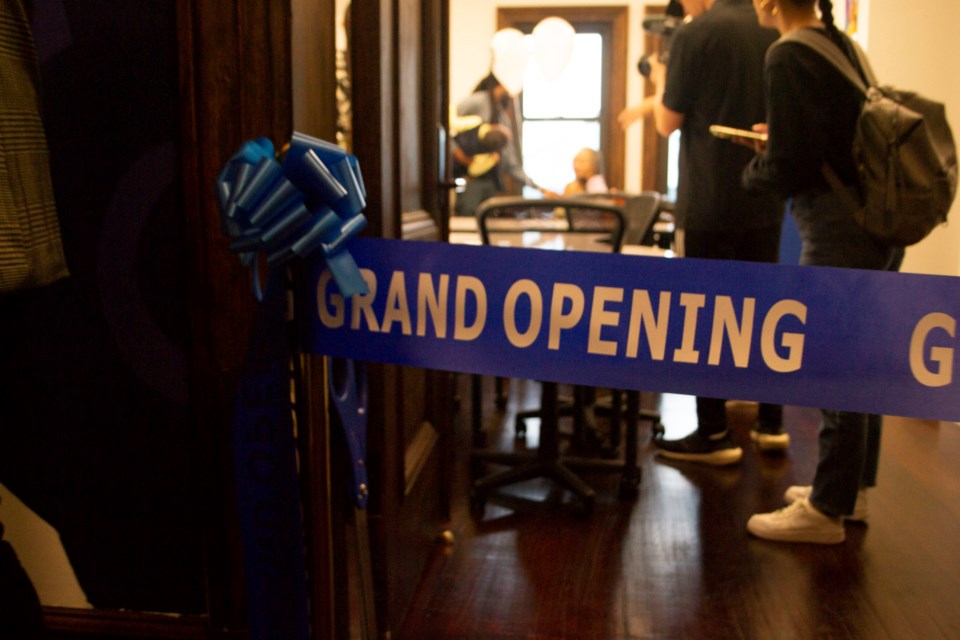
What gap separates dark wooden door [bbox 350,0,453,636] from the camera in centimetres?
165

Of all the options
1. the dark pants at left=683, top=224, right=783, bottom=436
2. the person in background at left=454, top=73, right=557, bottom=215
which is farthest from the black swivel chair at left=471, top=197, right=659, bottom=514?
the person in background at left=454, top=73, right=557, bottom=215

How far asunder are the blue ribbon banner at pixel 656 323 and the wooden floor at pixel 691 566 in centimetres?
92

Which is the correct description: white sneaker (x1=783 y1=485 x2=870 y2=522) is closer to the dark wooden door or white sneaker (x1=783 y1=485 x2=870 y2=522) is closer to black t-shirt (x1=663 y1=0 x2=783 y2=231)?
black t-shirt (x1=663 y1=0 x2=783 y2=231)

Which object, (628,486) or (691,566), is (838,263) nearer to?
(691,566)

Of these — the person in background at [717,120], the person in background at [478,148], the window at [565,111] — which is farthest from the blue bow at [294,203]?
the window at [565,111]

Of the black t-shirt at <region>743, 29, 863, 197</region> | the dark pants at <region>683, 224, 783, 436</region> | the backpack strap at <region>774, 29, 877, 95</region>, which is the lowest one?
the dark pants at <region>683, 224, 783, 436</region>

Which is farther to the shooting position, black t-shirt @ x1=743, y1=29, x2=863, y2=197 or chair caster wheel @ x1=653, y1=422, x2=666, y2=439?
chair caster wheel @ x1=653, y1=422, x2=666, y2=439

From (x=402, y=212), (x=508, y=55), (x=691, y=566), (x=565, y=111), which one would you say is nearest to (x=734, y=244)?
(x=691, y=566)

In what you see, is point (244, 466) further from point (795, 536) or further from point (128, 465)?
point (795, 536)

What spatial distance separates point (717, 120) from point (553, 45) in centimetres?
407

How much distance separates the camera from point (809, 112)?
2.07m

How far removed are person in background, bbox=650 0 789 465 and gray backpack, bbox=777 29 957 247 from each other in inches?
30.7

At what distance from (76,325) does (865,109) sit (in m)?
1.67

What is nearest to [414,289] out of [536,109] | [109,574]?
[109,574]
